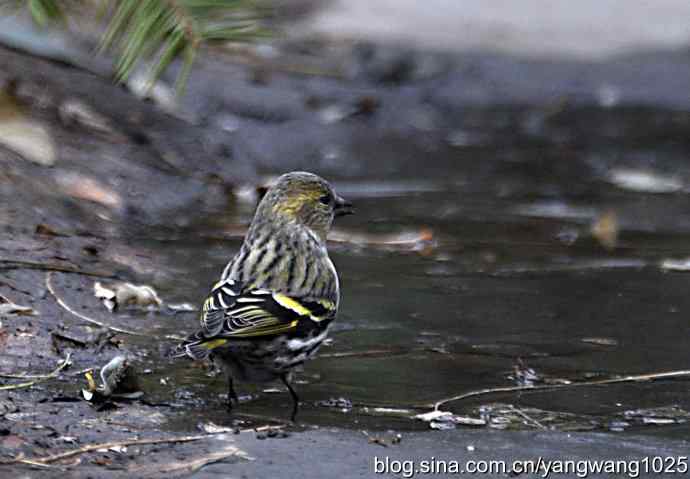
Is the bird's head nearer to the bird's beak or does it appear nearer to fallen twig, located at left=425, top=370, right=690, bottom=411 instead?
the bird's beak

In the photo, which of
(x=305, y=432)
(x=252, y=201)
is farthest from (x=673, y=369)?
(x=252, y=201)

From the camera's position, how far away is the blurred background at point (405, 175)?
5832mm

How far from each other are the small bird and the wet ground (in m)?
0.19

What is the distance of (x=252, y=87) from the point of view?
12.0 metres

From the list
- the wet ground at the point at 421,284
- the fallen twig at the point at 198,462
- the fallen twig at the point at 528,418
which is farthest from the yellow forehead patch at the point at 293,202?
the fallen twig at the point at 198,462

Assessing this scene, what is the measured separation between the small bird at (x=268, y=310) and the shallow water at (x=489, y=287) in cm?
19

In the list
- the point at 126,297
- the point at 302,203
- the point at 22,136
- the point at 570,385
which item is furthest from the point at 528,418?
the point at 22,136

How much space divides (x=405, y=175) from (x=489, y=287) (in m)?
3.17

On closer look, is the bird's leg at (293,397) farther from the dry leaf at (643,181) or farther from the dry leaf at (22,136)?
the dry leaf at (643,181)

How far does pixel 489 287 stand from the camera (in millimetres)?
7496

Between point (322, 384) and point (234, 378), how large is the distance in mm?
406

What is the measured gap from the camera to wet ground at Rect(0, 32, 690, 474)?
17.8 ft

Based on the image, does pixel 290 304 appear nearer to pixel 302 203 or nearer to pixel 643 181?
pixel 302 203

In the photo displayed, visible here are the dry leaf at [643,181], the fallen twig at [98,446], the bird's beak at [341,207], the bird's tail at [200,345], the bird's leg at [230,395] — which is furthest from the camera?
the dry leaf at [643,181]
